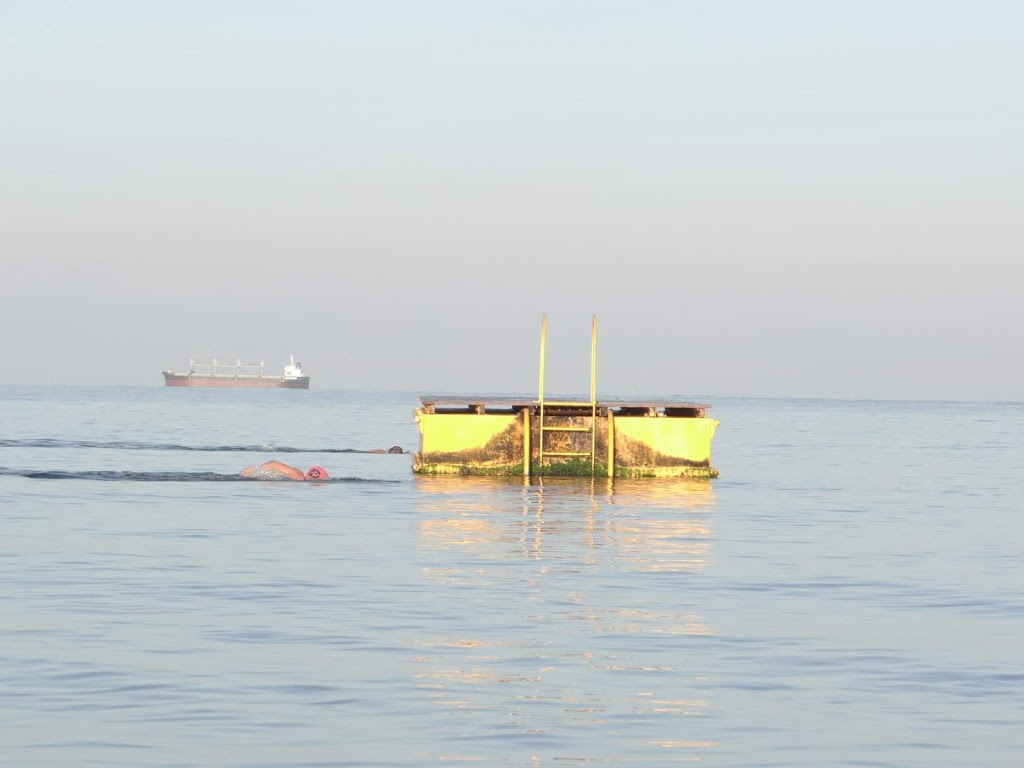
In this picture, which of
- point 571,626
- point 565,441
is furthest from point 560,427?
point 571,626

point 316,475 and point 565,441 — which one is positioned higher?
point 565,441

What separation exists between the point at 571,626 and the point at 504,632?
78 centimetres

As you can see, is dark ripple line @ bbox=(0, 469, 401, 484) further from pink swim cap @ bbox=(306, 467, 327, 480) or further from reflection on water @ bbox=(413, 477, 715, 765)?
reflection on water @ bbox=(413, 477, 715, 765)

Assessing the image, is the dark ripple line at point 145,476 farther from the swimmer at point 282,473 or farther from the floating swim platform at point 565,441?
the floating swim platform at point 565,441

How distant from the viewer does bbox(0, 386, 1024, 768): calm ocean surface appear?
1035 centimetres

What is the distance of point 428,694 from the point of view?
11.7 metres

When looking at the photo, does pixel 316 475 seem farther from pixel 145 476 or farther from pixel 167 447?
pixel 167 447

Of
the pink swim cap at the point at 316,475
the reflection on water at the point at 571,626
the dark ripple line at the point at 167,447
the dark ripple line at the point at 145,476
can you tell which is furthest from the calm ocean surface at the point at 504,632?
the dark ripple line at the point at 167,447

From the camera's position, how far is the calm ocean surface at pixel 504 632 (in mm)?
10352

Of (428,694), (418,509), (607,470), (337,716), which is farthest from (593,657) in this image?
(607,470)

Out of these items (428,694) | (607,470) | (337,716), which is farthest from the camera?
(607,470)

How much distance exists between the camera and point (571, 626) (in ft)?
49.8

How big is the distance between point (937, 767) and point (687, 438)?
28548 mm

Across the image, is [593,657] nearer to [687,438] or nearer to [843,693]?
[843,693]
